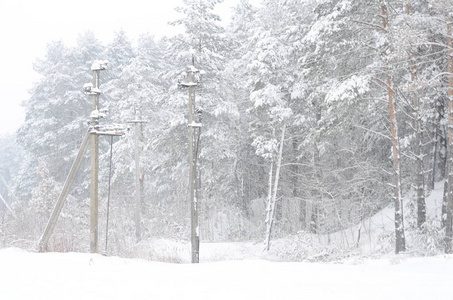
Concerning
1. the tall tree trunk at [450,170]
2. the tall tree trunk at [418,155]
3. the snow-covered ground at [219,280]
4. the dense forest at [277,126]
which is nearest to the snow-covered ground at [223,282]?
the snow-covered ground at [219,280]

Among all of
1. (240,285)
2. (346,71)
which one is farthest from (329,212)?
(240,285)

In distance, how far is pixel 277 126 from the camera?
18484 millimetres

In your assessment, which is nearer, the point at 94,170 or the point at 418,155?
the point at 94,170

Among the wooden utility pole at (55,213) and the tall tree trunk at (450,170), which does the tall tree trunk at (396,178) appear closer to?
the tall tree trunk at (450,170)

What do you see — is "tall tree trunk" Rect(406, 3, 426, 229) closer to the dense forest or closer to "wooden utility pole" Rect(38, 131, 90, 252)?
the dense forest

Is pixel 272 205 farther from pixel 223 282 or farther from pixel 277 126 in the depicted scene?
pixel 223 282

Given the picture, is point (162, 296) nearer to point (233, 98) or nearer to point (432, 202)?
point (432, 202)

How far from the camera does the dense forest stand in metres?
12.9

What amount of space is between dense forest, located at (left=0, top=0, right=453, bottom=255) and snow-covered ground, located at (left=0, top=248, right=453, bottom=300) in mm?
6882

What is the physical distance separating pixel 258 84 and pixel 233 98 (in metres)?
5.20

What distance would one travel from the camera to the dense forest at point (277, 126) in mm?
12875

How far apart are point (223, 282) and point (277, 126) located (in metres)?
13.4

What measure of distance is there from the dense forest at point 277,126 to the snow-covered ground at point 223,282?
6.88m

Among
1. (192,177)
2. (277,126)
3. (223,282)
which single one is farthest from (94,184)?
(277,126)
